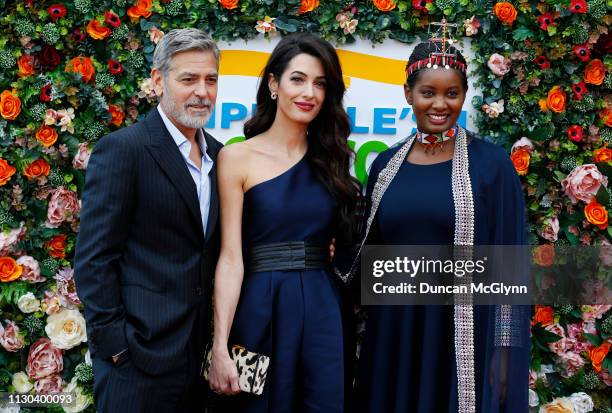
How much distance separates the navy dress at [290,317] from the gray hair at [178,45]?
60 cm

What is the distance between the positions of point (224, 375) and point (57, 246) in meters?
1.54

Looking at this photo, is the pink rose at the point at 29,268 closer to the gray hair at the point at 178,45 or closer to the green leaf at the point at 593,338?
the gray hair at the point at 178,45

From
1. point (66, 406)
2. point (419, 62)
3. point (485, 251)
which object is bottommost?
point (66, 406)

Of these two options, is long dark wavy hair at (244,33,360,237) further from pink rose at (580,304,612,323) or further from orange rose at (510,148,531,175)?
pink rose at (580,304,612,323)

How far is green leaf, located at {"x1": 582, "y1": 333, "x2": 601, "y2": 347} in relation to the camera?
3787mm

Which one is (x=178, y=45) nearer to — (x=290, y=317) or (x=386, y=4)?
(x=290, y=317)

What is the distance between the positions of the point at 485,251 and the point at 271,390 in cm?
105

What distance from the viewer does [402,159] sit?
10.3 feet

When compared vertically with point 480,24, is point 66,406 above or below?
below

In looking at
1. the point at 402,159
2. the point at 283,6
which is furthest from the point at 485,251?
the point at 283,6

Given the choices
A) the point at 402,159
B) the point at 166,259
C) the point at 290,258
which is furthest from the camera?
the point at 402,159

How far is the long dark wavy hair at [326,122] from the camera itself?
2979mm

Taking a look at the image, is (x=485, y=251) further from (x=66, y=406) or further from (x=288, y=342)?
(x=66, y=406)

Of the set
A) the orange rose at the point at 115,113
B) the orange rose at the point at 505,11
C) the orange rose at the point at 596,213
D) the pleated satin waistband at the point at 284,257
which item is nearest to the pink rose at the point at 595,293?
the orange rose at the point at 596,213
